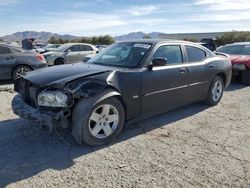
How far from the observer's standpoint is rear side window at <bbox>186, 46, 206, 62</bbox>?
5.76 m

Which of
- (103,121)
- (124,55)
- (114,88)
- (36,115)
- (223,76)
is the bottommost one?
(103,121)

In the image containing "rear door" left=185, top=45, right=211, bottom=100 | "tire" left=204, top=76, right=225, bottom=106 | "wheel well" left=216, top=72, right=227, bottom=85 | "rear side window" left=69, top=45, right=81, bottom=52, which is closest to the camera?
"rear door" left=185, top=45, right=211, bottom=100

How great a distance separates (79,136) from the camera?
12.6 feet

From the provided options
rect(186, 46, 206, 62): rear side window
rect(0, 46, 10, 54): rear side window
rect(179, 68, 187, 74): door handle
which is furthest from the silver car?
rect(179, 68, 187, 74): door handle

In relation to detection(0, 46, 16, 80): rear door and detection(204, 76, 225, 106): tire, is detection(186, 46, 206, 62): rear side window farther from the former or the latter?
detection(0, 46, 16, 80): rear door

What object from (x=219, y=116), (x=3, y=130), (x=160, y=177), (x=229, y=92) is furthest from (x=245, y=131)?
(x=3, y=130)

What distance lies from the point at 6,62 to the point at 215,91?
6445 millimetres

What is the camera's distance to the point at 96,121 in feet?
13.3

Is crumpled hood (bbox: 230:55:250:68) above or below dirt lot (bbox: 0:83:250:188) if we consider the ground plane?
above

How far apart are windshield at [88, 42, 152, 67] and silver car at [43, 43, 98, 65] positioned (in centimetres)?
822

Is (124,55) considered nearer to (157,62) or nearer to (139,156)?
(157,62)

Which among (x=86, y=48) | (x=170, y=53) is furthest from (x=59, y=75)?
(x=86, y=48)

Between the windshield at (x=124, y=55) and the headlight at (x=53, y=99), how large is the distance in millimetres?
1413

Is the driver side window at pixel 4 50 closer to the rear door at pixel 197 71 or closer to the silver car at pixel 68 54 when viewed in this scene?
the silver car at pixel 68 54
